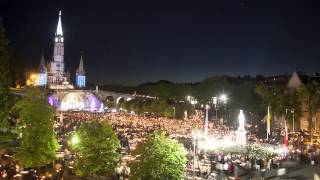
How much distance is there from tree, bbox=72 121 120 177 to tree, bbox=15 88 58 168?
490 centimetres

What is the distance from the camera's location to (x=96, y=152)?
2850 cm

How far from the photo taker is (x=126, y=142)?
4212 cm

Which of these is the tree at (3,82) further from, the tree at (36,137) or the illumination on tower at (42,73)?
the illumination on tower at (42,73)

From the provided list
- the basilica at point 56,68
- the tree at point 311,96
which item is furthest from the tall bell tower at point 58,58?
the tree at point 311,96

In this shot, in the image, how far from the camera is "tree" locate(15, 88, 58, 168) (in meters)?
32.8

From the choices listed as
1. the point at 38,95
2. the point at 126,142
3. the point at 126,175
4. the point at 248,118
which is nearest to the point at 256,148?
the point at 126,142

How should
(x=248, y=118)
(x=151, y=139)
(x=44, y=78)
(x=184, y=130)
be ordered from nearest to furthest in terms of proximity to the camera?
(x=151, y=139), (x=184, y=130), (x=248, y=118), (x=44, y=78)

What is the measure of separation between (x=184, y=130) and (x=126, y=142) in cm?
941

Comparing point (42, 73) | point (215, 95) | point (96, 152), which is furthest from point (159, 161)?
point (42, 73)

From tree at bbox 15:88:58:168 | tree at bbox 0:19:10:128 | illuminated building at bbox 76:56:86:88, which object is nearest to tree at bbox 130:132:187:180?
tree at bbox 15:88:58:168

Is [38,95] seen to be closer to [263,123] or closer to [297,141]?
[297,141]

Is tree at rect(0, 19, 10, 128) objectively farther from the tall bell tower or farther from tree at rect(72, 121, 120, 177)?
the tall bell tower

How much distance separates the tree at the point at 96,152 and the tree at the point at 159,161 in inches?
230

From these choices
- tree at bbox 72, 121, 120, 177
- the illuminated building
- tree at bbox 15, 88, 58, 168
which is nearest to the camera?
tree at bbox 72, 121, 120, 177
